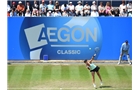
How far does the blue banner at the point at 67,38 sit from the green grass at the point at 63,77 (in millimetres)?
1315

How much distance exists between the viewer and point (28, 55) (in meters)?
24.9

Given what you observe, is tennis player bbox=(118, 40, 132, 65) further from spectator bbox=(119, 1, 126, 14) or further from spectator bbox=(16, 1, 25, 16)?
spectator bbox=(16, 1, 25, 16)

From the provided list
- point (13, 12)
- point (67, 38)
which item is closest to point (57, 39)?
point (67, 38)

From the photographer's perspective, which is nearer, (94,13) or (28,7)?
(28,7)

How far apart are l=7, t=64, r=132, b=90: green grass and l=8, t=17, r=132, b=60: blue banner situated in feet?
4.31

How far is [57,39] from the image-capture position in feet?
81.5

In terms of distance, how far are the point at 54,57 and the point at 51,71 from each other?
264 centimetres

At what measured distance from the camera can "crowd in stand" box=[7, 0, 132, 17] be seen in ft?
83.3

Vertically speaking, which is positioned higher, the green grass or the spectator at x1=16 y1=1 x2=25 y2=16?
the spectator at x1=16 y1=1 x2=25 y2=16

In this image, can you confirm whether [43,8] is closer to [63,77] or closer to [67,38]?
[67,38]

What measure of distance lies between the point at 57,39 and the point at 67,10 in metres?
2.15

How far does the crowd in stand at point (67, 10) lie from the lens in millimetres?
25391

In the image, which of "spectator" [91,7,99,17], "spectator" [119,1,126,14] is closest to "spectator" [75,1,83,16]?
"spectator" [91,7,99,17]

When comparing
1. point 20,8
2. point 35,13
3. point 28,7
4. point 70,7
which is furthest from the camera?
point 35,13
